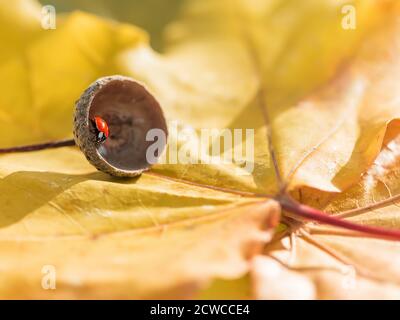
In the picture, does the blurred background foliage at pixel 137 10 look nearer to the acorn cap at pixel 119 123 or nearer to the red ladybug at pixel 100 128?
the acorn cap at pixel 119 123

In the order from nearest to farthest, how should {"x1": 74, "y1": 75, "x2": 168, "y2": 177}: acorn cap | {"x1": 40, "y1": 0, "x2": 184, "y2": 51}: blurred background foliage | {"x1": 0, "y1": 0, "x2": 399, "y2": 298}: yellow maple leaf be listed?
{"x1": 0, "y1": 0, "x2": 399, "y2": 298}: yellow maple leaf → {"x1": 74, "y1": 75, "x2": 168, "y2": 177}: acorn cap → {"x1": 40, "y1": 0, "x2": 184, "y2": 51}: blurred background foliage

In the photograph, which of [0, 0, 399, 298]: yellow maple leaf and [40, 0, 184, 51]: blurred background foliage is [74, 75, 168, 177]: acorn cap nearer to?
[0, 0, 399, 298]: yellow maple leaf

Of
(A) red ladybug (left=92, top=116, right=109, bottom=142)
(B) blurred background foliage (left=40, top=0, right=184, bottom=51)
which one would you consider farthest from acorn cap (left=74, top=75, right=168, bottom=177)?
(B) blurred background foliage (left=40, top=0, right=184, bottom=51)

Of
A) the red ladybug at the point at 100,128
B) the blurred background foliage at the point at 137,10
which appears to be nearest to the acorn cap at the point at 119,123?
the red ladybug at the point at 100,128

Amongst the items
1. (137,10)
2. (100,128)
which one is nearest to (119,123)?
(100,128)

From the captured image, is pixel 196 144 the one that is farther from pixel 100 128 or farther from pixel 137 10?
pixel 137 10
